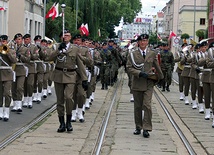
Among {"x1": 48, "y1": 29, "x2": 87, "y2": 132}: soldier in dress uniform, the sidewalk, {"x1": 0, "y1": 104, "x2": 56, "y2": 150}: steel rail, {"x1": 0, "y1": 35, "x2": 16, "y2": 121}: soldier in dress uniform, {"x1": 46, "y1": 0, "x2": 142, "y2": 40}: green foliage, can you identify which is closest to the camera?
the sidewalk

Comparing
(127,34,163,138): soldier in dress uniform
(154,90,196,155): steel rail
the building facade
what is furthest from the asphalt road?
the building facade

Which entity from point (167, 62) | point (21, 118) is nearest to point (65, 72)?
point (21, 118)

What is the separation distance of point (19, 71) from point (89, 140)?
14.8 ft

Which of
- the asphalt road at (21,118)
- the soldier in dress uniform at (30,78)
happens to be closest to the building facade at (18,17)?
the asphalt road at (21,118)

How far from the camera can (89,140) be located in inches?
468

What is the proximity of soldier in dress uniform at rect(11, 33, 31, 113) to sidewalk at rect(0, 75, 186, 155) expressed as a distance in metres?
0.97

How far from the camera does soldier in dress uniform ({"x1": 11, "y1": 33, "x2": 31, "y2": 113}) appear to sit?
15.7 metres

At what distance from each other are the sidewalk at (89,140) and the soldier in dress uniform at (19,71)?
3.18 ft

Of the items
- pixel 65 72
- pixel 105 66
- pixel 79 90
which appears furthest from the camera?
pixel 105 66

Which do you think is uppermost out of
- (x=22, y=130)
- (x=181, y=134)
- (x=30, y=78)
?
(x=30, y=78)

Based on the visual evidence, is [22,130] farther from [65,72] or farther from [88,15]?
[88,15]

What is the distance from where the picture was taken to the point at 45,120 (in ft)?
48.3

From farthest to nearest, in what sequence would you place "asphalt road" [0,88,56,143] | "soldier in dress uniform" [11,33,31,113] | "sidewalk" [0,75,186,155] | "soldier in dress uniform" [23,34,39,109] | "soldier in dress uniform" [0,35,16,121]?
"soldier in dress uniform" [23,34,39,109]
"soldier in dress uniform" [11,33,31,113]
"soldier in dress uniform" [0,35,16,121]
"asphalt road" [0,88,56,143]
"sidewalk" [0,75,186,155]

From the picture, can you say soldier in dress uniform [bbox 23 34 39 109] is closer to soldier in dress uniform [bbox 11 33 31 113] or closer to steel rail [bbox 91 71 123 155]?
soldier in dress uniform [bbox 11 33 31 113]
